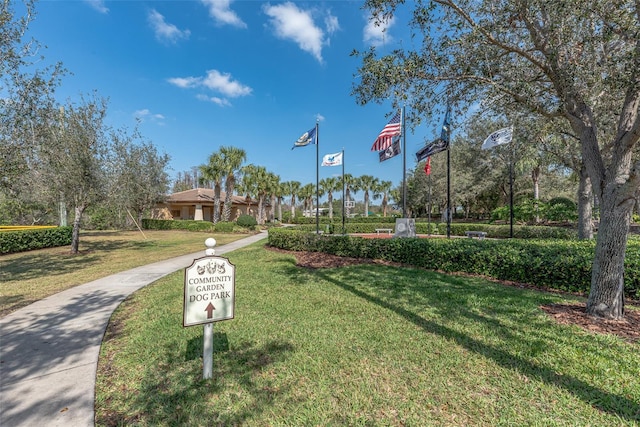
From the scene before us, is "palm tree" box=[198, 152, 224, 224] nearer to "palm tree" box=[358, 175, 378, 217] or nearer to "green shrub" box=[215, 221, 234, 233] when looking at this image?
"green shrub" box=[215, 221, 234, 233]

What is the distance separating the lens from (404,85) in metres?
5.46

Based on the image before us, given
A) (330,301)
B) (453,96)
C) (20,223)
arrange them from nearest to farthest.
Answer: (330,301) → (453,96) → (20,223)

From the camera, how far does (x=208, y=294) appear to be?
2.77m

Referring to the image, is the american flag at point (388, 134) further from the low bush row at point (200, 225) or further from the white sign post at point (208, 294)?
the low bush row at point (200, 225)

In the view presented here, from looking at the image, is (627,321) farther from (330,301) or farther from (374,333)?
(330,301)

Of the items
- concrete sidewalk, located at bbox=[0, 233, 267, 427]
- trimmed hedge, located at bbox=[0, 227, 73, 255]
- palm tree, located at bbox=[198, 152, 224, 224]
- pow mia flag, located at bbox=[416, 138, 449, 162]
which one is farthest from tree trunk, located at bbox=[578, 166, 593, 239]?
palm tree, located at bbox=[198, 152, 224, 224]

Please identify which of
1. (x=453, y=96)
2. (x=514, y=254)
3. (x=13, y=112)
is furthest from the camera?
(x=13, y=112)

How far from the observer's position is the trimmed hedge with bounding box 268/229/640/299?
232 inches

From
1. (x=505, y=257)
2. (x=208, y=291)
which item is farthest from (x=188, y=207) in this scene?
(x=208, y=291)

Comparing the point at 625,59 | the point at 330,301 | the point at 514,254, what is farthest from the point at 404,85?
the point at 514,254

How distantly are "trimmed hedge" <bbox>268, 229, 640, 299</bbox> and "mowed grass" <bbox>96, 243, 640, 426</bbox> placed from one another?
1154 millimetres

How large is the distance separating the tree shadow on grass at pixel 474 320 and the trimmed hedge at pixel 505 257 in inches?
39.2

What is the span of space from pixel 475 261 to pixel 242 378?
22.3 feet

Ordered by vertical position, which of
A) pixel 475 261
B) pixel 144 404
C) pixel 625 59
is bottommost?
pixel 144 404
